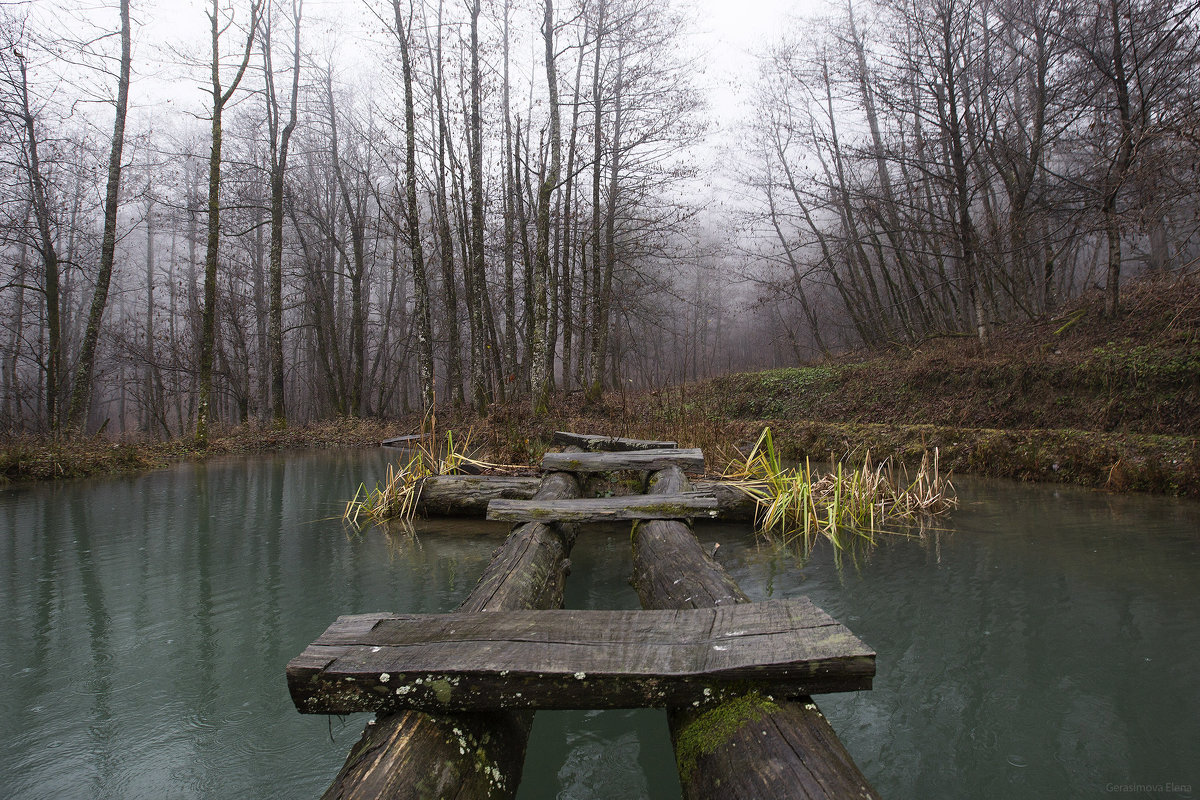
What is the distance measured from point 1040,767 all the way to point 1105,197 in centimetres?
788

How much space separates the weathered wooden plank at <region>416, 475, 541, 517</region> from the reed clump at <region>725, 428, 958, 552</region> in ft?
6.30

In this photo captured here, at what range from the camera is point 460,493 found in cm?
491

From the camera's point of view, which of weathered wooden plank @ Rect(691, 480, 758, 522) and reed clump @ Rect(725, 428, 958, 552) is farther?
weathered wooden plank @ Rect(691, 480, 758, 522)

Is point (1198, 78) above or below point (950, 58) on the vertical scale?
below

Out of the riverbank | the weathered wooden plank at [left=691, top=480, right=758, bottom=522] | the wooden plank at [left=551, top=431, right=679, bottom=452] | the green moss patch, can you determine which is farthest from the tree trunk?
the green moss patch

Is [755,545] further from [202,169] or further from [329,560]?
[202,169]

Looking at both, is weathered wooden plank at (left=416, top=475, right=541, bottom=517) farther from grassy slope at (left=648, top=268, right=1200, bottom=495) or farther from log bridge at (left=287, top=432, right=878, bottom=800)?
log bridge at (left=287, top=432, right=878, bottom=800)

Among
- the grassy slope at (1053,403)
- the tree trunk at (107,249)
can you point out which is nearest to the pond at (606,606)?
the grassy slope at (1053,403)

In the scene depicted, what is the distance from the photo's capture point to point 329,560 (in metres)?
3.71

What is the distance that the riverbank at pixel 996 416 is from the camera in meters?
5.89

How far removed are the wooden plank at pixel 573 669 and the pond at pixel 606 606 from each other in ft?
1.61

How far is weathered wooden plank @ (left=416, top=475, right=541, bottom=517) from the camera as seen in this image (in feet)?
16.0

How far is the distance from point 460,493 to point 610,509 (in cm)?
217

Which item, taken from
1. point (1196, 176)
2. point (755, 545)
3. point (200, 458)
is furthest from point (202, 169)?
point (1196, 176)
